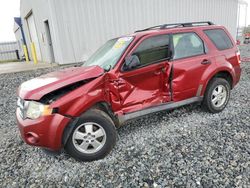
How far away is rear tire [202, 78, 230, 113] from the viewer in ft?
13.1

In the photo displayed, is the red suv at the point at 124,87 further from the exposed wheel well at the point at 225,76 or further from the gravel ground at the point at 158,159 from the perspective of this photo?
the gravel ground at the point at 158,159

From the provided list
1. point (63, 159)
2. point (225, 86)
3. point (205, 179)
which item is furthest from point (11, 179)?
point (225, 86)

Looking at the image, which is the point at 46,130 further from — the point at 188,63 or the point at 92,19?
the point at 92,19

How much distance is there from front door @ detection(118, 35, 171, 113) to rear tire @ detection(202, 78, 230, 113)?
950 millimetres

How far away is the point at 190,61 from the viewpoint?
3701 mm

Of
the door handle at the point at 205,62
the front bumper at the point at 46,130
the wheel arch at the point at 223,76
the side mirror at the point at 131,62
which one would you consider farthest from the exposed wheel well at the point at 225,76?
the front bumper at the point at 46,130

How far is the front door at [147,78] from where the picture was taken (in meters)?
3.21

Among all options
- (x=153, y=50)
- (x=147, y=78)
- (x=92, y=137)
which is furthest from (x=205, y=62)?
(x=92, y=137)

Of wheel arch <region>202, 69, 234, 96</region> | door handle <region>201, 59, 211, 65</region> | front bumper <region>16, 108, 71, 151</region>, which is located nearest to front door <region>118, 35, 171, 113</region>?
door handle <region>201, 59, 211, 65</region>

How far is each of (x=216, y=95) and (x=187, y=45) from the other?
1.20 m

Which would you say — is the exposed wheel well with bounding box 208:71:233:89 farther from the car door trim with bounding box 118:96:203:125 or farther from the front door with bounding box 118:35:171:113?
the front door with bounding box 118:35:171:113

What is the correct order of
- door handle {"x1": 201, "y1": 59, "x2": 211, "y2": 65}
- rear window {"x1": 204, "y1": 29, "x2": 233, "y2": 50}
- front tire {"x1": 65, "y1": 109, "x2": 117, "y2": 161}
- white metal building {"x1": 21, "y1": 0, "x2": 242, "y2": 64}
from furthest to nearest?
white metal building {"x1": 21, "y1": 0, "x2": 242, "y2": 64}
rear window {"x1": 204, "y1": 29, "x2": 233, "y2": 50}
door handle {"x1": 201, "y1": 59, "x2": 211, "y2": 65}
front tire {"x1": 65, "y1": 109, "x2": 117, "y2": 161}

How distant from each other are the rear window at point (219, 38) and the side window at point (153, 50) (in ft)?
3.53

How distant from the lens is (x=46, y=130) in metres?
2.61
